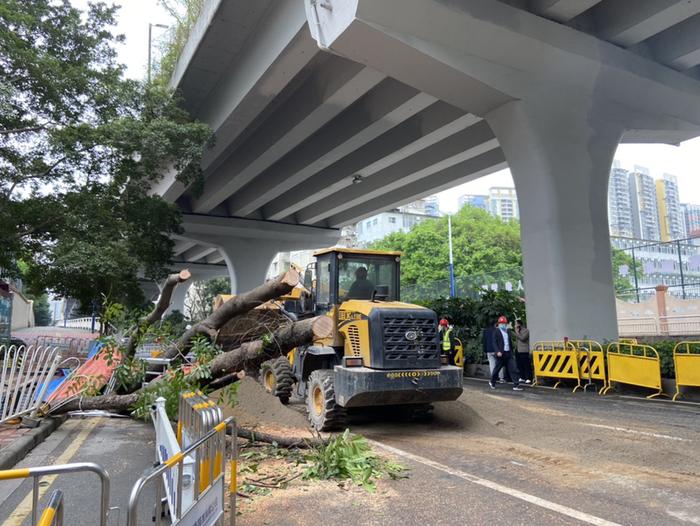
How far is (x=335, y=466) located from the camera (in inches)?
200

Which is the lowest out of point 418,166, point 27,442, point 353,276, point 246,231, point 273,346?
point 27,442

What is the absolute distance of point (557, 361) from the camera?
40.8 ft

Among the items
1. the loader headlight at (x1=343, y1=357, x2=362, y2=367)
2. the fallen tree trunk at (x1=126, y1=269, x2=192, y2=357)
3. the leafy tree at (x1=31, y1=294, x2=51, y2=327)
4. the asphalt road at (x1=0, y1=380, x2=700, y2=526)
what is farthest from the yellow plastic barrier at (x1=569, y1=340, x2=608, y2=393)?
the leafy tree at (x1=31, y1=294, x2=51, y2=327)

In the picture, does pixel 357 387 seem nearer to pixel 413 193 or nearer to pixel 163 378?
pixel 163 378

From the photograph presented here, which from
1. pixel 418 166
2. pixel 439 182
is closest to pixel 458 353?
pixel 418 166

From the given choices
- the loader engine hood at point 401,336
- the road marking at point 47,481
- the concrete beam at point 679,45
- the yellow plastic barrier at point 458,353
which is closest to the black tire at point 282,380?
the loader engine hood at point 401,336

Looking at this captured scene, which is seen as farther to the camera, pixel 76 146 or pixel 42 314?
pixel 42 314

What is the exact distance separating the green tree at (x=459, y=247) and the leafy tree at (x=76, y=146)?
3189 centimetres

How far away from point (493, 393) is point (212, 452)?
30.5 feet

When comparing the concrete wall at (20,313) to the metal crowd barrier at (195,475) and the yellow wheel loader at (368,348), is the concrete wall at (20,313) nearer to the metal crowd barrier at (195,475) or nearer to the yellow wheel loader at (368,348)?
the yellow wheel loader at (368,348)

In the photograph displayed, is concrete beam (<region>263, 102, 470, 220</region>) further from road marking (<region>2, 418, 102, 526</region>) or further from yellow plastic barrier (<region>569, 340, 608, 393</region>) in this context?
road marking (<region>2, 418, 102, 526</region>)

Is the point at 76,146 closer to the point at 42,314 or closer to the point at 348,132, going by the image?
the point at 348,132

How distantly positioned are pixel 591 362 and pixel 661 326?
882 cm

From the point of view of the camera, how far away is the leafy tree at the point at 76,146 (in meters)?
13.6
